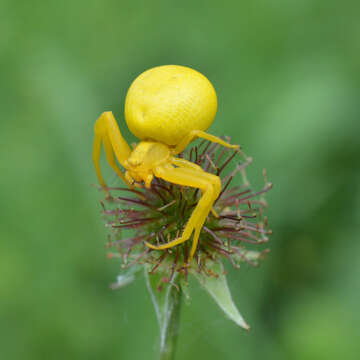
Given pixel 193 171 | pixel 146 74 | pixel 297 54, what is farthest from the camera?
pixel 297 54

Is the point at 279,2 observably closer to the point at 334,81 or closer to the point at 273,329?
the point at 334,81

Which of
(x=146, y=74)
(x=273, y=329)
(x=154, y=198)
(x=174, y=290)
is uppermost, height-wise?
(x=146, y=74)

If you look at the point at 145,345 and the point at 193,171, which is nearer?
the point at 193,171

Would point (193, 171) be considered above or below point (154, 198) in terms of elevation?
above

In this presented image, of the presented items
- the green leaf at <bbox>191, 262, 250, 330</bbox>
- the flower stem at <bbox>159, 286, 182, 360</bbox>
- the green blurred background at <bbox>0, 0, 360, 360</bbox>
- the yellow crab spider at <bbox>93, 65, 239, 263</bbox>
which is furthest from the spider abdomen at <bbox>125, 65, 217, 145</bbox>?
the green blurred background at <bbox>0, 0, 360, 360</bbox>

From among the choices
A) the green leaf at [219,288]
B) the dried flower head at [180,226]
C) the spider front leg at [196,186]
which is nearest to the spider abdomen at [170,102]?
the spider front leg at [196,186]

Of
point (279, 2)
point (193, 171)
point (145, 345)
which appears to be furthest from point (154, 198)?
point (279, 2)
